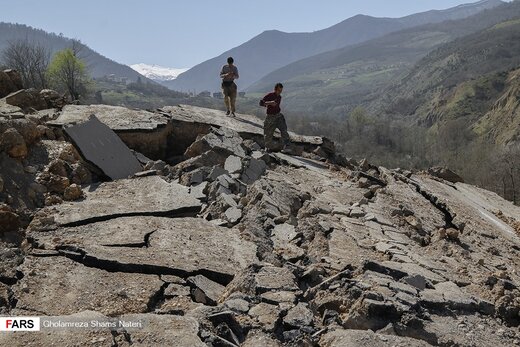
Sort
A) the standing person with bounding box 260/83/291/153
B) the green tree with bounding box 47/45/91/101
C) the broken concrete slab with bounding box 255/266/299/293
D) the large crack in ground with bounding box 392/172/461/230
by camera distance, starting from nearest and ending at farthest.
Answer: the broken concrete slab with bounding box 255/266/299/293 → the large crack in ground with bounding box 392/172/461/230 → the standing person with bounding box 260/83/291/153 → the green tree with bounding box 47/45/91/101

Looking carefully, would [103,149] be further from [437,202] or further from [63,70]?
[63,70]

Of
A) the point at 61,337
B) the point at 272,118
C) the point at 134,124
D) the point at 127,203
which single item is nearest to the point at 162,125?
the point at 134,124

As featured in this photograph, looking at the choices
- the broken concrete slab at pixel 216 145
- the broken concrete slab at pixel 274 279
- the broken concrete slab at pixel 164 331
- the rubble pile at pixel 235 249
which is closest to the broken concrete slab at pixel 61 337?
the rubble pile at pixel 235 249

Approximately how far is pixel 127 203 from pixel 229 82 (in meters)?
5.66

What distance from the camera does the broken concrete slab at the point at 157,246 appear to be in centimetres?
483

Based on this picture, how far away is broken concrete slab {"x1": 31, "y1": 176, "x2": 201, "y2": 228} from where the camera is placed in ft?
19.2

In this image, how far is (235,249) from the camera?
5.47 metres

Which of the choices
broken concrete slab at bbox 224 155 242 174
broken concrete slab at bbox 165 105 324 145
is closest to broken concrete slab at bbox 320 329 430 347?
broken concrete slab at bbox 224 155 242 174

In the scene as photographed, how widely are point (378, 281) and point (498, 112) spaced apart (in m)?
73.9

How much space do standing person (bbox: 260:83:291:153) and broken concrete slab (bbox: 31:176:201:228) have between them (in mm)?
2958

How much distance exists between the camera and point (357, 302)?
3957 mm

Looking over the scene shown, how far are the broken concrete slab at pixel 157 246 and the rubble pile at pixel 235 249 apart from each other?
22 mm

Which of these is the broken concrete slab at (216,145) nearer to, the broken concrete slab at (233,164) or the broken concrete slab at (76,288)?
the broken concrete slab at (233,164)

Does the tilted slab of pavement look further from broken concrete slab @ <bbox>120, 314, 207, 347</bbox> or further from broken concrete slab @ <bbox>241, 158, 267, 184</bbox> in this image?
broken concrete slab @ <bbox>120, 314, 207, 347</bbox>
